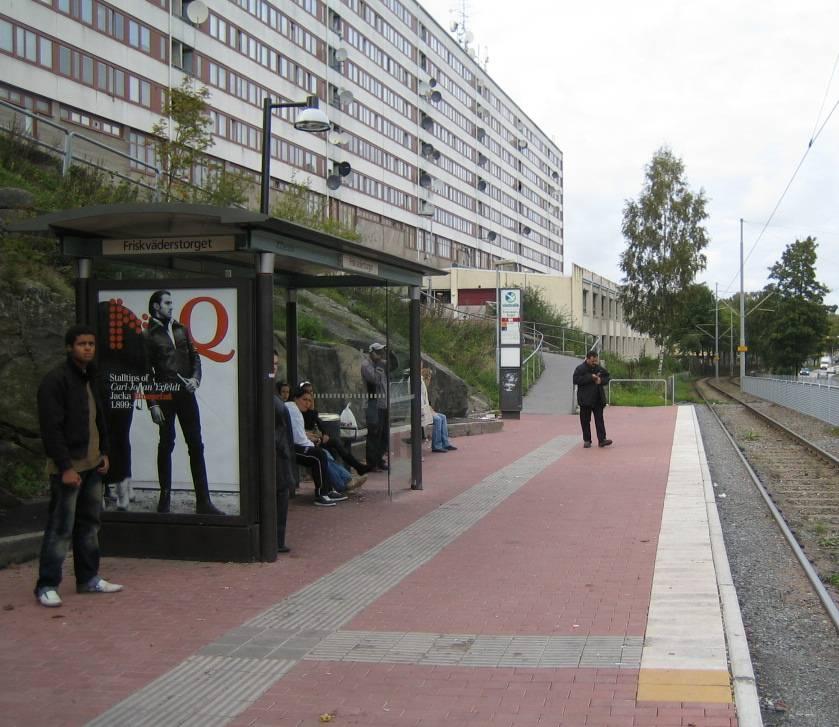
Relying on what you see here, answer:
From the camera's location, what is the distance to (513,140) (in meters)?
96.6

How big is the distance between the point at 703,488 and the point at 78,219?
8141mm

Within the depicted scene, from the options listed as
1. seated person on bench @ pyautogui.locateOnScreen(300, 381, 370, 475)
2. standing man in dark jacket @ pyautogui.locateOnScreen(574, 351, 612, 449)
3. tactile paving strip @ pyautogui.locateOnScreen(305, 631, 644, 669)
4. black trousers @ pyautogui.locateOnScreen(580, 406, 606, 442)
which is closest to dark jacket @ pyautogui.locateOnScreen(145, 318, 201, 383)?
tactile paving strip @ pyautogui.locateOnScreen(305, 631, 644, 669)

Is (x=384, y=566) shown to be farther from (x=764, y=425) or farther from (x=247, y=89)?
(x=247, y=89)

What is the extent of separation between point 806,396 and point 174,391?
27.3 metres

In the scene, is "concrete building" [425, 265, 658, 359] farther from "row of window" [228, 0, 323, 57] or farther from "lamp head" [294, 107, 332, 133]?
"lamp head" [294, 107, 332, 133]

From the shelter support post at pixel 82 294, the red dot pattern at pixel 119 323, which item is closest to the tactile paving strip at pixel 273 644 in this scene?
the red dot pattern at pixel 119 323

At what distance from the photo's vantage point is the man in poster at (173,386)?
7777 millimetres

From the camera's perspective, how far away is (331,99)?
2196 inches

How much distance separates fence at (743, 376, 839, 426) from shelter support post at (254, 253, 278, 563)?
69.1ft

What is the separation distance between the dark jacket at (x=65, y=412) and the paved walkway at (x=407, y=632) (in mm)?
1029

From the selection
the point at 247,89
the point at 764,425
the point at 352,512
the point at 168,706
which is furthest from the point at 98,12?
the point at 168,706

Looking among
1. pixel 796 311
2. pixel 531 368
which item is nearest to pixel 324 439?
pixel 531 368

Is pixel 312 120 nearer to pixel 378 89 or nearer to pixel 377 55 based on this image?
pixel 378 89

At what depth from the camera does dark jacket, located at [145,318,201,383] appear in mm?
7770
